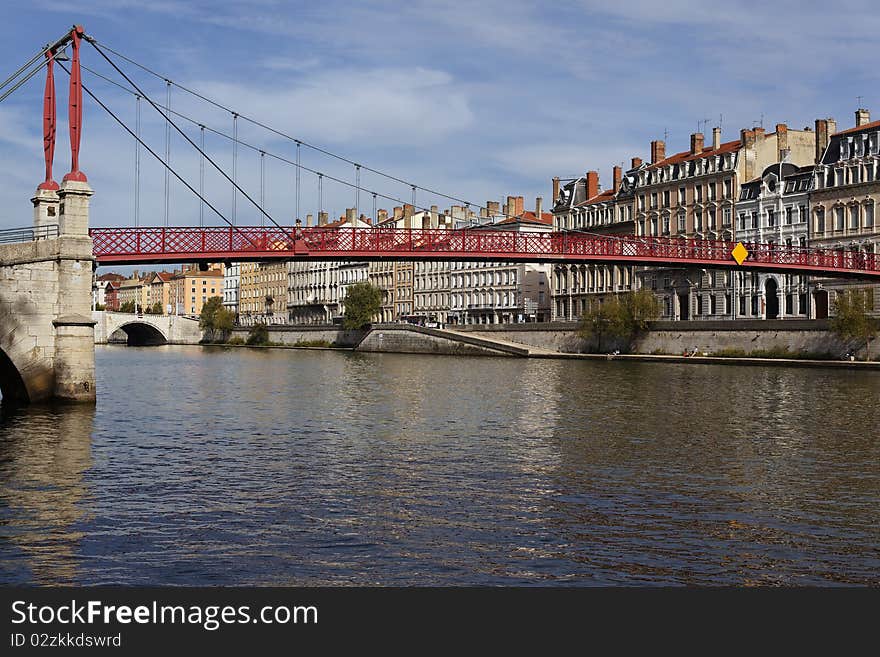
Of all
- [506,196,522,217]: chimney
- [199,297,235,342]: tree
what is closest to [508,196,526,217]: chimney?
[506,196,522,217]: chimney

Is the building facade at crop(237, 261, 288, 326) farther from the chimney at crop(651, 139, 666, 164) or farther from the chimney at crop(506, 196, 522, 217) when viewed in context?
the chimney at crop(651, 139, 666, 164)

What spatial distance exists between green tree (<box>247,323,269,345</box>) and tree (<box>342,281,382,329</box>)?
19732 mm

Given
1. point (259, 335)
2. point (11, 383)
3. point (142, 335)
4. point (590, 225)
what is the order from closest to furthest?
point (11, 383) < point (590, 225) < point (259, 335) < point (142, 335)

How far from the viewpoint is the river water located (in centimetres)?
1238

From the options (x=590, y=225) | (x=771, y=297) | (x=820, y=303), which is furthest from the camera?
(x=590, y=225)

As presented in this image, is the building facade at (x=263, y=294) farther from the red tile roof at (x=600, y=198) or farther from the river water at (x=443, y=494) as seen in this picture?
the river water at (x=443, y=494)

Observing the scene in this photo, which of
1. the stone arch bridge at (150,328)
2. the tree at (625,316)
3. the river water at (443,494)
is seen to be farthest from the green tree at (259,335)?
the river water at (443,494)

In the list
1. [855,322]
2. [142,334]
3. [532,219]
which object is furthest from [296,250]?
[142,334]

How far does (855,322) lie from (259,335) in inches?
3184

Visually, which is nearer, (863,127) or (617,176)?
(863,127)

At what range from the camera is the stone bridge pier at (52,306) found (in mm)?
27594

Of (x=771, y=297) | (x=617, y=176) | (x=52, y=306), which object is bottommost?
(x=52, y=306)

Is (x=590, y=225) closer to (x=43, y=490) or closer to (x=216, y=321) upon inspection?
(x=216, y=321)

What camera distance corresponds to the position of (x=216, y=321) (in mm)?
139250
